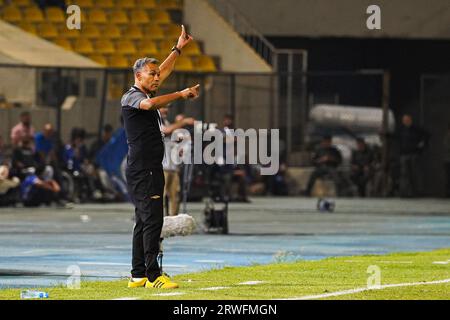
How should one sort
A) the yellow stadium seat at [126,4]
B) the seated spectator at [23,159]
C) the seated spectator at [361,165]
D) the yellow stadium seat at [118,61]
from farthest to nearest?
the yellow stadium seat at [126,4] < the yellow stadium seat at [118,61] < the seated spectator at [361,165] < the seated spectator at [23,159]

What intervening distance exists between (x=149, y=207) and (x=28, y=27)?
26.8 metres

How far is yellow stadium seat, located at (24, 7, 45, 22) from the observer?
39.2 m

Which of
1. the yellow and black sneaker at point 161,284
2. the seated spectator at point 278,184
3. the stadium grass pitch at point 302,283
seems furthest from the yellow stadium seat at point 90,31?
the yellow and black sneaker at point 161,284

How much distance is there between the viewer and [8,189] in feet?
99.2

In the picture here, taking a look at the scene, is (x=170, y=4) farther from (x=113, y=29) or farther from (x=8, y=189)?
(x=8, y=189)

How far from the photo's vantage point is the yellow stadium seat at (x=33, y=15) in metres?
39.2

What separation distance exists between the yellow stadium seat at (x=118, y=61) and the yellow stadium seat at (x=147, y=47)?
58cm

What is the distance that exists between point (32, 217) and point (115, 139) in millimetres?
4984

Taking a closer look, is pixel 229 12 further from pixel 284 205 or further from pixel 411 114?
pixel 284 205

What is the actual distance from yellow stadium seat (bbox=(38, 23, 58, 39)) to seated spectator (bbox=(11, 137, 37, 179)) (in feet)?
27.6

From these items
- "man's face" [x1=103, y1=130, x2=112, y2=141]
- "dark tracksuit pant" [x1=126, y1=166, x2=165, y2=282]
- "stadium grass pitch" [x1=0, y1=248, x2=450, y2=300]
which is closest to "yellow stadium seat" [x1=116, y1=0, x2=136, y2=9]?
"man's face" [x1=103, y1=130, x2=112, y2=141]

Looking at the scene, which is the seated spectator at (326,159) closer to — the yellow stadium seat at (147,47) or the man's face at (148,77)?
the yellow stadium seat at (147,47)

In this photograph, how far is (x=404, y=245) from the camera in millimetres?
20344
